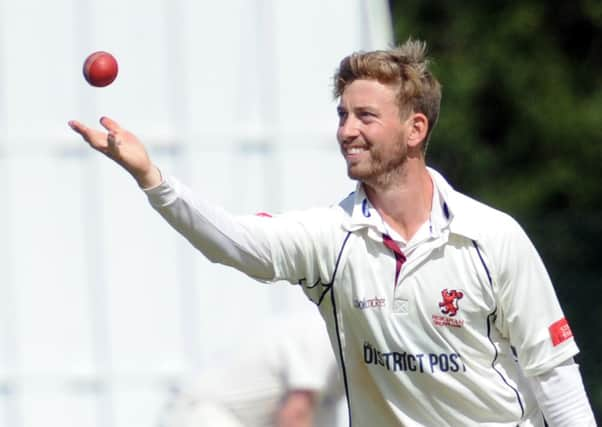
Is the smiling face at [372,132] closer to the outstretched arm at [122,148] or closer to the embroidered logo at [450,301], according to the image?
the embroidered logo at [450,301]

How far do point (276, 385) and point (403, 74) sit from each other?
6.43ft

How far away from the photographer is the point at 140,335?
22.9 feet

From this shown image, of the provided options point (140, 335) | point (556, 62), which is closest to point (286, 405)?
point (140, 335)

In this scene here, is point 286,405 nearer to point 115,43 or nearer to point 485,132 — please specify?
point 115,43

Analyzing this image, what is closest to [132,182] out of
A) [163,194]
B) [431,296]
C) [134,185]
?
[134,185]

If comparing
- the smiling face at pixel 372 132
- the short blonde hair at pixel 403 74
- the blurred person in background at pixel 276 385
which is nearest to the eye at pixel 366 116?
the smiling face at pixel 372 132

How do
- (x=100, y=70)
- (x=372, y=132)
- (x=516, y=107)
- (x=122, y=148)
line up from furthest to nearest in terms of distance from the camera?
(x=516, y=107), (x=372, y=132), (x=100, y=70), (x=122, y=148)

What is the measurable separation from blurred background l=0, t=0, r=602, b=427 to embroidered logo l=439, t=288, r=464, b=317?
2.25m

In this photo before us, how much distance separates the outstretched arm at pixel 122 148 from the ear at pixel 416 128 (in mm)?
862

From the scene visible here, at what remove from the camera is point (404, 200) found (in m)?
4.79

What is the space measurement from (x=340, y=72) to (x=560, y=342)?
102 cm

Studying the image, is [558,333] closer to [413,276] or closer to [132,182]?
[413,276]

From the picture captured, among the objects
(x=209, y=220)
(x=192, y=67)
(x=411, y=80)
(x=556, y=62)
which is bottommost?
(x=209, y=220)

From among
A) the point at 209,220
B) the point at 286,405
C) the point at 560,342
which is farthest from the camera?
the point at 286,405
